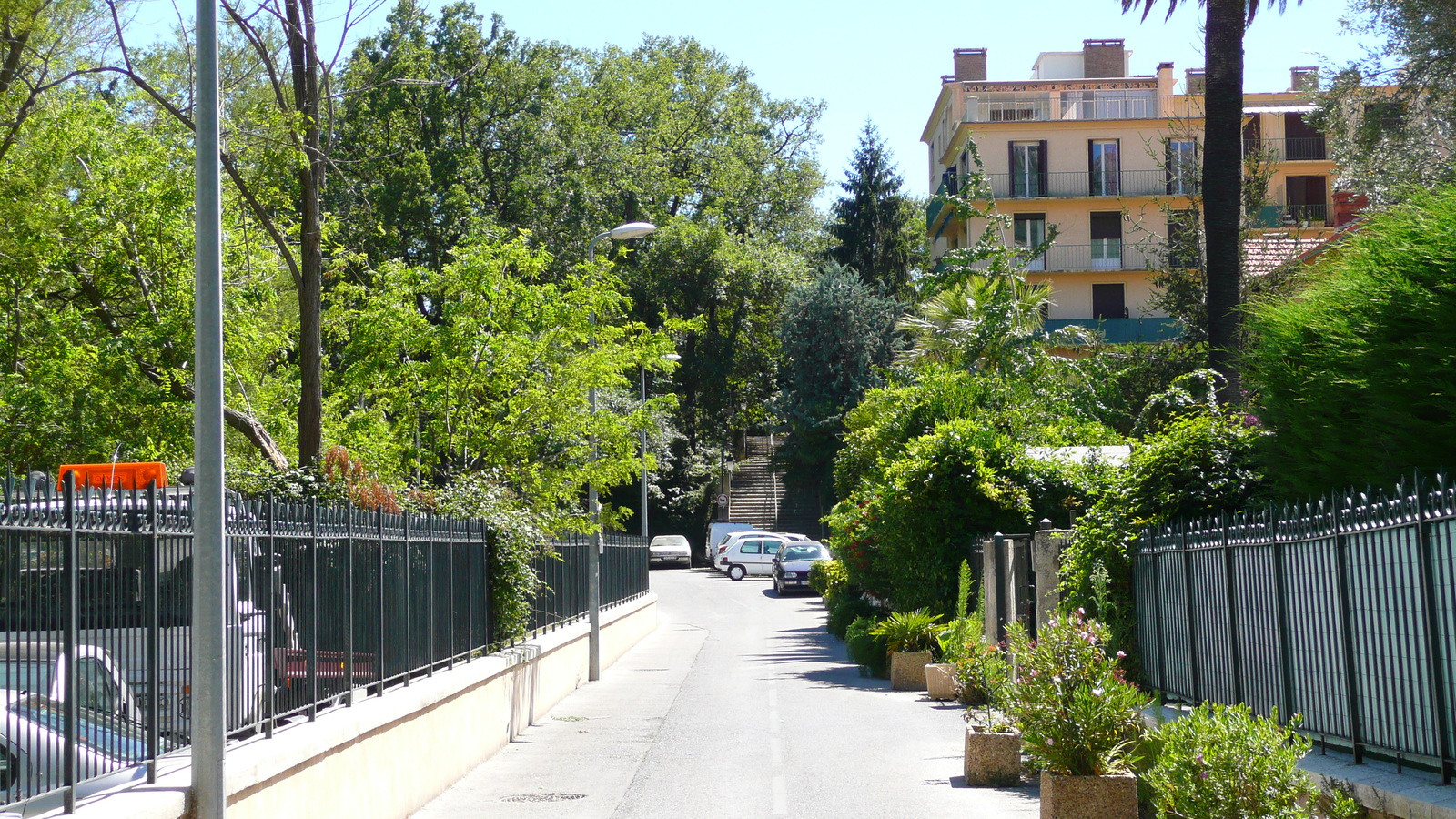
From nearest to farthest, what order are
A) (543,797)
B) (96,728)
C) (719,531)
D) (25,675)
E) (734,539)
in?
(25,675) → (96,728) → (543,797) → (734,539) → (719,531)

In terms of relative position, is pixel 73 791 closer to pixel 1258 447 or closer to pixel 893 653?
pixel 1258 447

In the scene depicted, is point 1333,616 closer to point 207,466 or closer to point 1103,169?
point 207,466

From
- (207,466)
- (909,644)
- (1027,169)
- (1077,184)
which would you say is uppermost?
(1027,169)

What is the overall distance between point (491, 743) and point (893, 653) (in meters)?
7.48

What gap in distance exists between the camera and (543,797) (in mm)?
11719

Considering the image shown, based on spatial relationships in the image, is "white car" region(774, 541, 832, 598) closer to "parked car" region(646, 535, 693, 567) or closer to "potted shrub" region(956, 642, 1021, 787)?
"parked car" region(646, 535, 693, 567)

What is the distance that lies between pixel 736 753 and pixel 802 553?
106ft

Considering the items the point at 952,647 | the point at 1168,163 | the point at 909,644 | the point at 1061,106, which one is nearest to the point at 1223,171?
the point at 952,647

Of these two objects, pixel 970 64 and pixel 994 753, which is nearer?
pixel 994 753

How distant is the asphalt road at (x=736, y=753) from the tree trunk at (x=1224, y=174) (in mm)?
5969

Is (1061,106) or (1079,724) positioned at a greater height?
(1061,106)

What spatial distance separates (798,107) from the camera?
6769 centimetres

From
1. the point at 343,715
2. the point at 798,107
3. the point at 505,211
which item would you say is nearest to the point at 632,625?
the point at 343,715

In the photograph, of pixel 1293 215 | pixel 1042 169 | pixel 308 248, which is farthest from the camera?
pixel 1042 169
